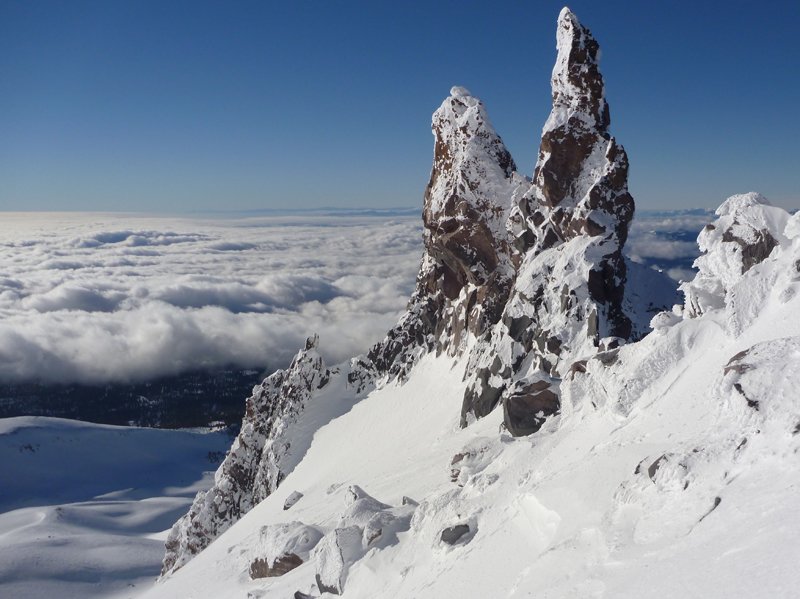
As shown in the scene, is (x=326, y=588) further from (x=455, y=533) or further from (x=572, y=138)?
(x=572, y=138)

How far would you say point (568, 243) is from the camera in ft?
140

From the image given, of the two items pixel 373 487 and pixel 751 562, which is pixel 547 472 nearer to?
pixel 751 562

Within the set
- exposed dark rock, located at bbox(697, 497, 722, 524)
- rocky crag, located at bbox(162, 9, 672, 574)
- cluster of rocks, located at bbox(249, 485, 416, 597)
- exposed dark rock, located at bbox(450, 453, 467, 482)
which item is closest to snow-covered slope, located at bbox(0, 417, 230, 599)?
rocky crag, located at bbox(162, 9, 672, 574)

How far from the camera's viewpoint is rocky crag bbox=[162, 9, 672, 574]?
128ft

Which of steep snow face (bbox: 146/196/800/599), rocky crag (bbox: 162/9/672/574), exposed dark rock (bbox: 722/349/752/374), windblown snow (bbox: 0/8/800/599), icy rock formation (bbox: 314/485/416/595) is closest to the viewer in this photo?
steep snow face (bbox: 146/196/800/599)

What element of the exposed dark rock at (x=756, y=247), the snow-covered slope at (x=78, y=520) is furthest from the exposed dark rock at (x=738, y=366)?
the snow-covered slope at (x=78, y=520)

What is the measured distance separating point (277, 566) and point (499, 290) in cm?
2981

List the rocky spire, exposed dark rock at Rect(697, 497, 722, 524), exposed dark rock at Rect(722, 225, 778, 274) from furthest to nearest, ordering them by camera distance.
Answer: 1. the rocky spire
2. exposed dark rock at Rect(722, 225, 778, 274)
3. exposed dark rock at Rect(697, 497, 722, 524)

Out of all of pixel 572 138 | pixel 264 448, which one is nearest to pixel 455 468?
pixel 572 138

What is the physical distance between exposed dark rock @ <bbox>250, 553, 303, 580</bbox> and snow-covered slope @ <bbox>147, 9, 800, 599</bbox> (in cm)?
12

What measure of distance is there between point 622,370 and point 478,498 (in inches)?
281

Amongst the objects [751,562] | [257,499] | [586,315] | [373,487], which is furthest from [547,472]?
[257,499]

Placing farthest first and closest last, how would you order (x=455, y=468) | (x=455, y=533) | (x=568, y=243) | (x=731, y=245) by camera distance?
1. (x=568, y=243)
2. (x=455, y=468)
3. (x=731, y=245)
4. (x=455, y=533)

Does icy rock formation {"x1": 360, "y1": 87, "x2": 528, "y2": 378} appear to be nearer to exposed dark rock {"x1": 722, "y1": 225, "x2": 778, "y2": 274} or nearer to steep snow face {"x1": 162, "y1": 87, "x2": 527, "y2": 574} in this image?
steep snow face {"x1": 162, "y1": 87, "x2": 527, "y2": 574}
